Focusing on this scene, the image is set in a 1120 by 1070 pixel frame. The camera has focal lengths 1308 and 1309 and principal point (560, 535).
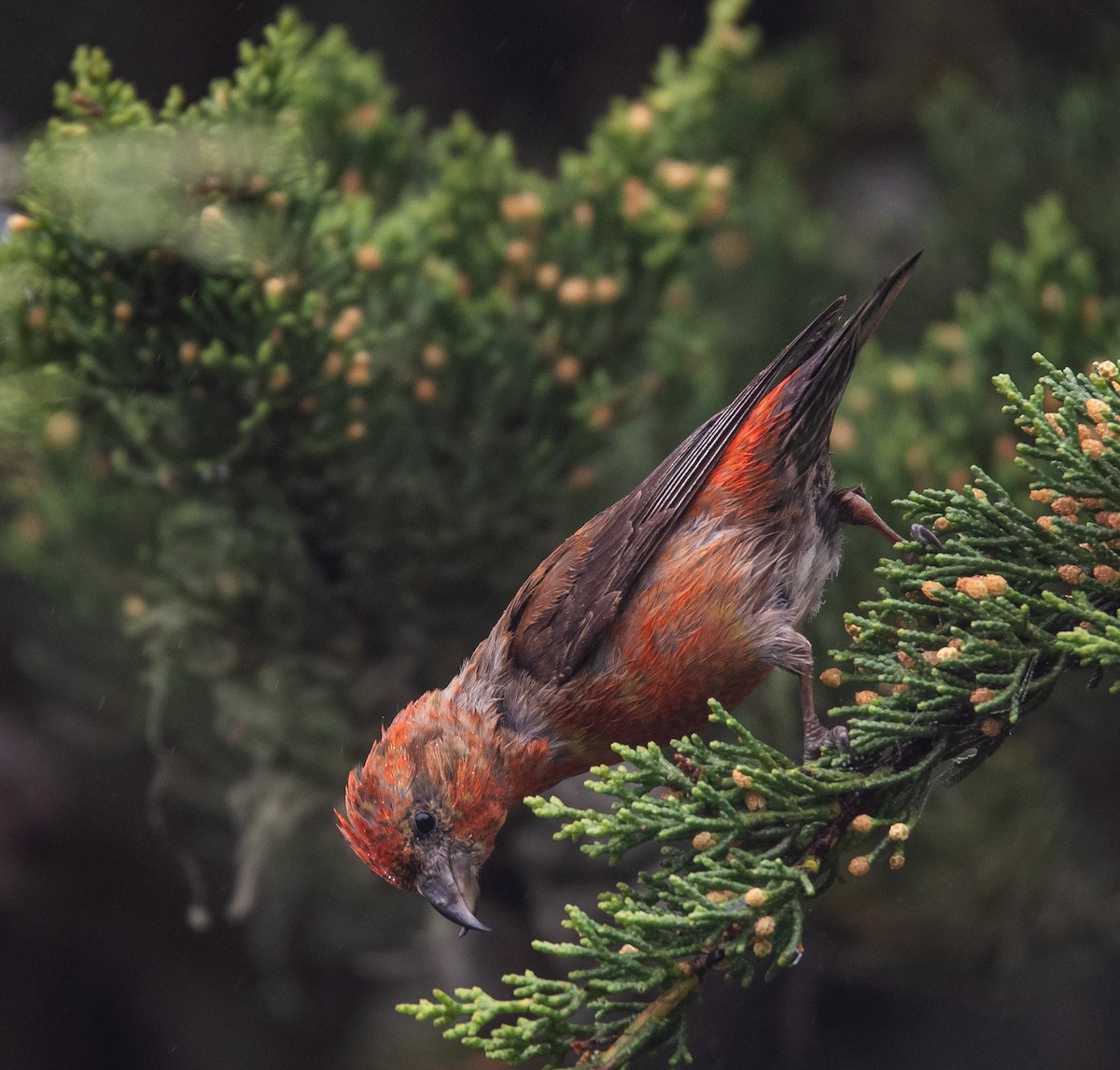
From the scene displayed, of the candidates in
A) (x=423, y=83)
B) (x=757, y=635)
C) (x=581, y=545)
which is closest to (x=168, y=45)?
(x=423, y=83)

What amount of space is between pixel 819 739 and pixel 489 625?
135 cm

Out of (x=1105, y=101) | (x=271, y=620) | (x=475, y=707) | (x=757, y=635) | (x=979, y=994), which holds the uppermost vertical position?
(x=271, y=620)

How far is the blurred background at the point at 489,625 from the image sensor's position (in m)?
3.51

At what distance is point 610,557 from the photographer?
8.90ft

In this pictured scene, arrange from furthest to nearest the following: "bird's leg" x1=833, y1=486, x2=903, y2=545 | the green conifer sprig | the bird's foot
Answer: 1. "bird's leg" x1=833, y1=486, x2=903, y2=545
2. the bird's foot
3. the green conifer sprig

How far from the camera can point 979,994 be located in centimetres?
391

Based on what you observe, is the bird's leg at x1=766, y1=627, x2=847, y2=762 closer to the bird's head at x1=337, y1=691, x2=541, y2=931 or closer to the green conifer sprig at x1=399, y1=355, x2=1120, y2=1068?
the green conifer sprig at x1=399, y1=355, x2=1120, y2=1068

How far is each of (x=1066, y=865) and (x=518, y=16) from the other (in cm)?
364

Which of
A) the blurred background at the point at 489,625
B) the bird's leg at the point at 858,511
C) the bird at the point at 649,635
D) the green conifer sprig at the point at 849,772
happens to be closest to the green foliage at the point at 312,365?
the blurred background at the point at 489,625

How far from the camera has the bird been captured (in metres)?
2.59

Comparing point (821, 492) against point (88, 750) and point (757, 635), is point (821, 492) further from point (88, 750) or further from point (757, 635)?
point (88, 750)

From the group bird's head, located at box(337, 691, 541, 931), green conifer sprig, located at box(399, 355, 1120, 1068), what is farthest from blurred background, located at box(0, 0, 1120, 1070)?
green conifer sprig, located at box(399, 355, 1120, 1068)

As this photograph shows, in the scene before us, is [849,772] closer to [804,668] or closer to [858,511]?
[804,668]

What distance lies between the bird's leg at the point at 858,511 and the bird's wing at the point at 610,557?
0.28 meters
